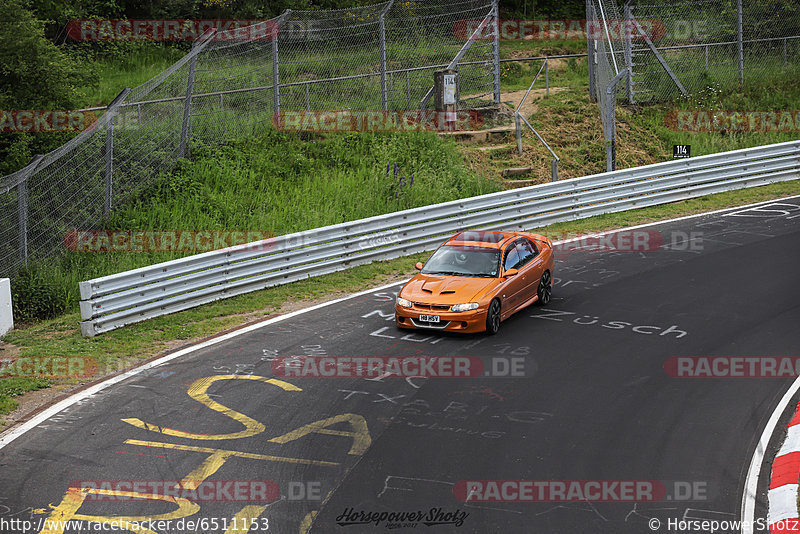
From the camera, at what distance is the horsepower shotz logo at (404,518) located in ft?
25.2

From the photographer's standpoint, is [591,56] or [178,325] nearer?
[178,325]

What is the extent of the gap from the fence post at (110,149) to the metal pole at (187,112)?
82.3 inches

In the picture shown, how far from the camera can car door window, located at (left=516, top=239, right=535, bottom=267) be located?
14188 mm

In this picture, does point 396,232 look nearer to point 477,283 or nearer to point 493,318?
point 477,283

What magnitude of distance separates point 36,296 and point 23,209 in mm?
1607

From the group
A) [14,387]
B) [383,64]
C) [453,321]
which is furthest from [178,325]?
[383,64]

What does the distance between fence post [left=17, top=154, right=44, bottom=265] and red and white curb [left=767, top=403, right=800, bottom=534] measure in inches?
514

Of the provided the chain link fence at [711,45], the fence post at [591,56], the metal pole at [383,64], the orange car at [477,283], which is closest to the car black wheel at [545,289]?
the orange car at [477,283]

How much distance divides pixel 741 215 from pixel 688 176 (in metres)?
2.18

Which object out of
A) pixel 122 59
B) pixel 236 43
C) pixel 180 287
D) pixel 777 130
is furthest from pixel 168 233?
pixel 777 130

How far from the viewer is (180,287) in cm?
1468

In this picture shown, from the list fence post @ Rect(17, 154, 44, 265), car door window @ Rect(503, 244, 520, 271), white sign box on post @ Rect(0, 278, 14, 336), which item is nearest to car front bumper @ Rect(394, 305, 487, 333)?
car door window @ Rect(503, 244, 520, 271)

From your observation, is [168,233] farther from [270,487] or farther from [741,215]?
[741,215]

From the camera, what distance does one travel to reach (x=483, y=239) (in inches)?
570
